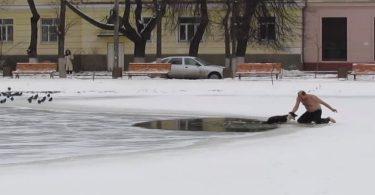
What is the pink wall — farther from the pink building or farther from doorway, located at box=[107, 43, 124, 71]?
doorway, located at box=[107, 43, 124, 71]

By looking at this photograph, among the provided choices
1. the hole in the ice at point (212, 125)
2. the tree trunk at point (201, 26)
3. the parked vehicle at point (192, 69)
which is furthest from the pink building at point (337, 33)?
the hole in the ice at point (212, 125)

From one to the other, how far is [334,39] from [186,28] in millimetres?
10293

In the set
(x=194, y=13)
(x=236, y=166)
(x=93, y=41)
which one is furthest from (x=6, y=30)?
(x=236, y=166)

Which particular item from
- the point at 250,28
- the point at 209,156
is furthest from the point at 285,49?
the point at 209,156

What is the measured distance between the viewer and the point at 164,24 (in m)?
50.8

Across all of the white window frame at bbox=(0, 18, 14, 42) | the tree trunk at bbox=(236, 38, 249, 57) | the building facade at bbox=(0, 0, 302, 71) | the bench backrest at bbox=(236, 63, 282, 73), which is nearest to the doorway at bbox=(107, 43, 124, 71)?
the building facade at bbox=(0, 0, 302, 71)

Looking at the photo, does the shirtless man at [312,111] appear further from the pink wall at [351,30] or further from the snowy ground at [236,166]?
the pink wall at [351,30]

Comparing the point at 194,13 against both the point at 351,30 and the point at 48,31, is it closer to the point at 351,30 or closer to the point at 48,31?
the point at 351,30

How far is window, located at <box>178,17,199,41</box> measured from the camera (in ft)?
170

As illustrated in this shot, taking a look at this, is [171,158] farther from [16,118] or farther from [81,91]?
[81,91]

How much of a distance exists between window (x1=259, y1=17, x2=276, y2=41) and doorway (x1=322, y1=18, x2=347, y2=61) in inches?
188

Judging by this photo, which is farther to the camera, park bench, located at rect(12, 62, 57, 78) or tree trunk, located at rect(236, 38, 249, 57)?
tree trunk, located at rect(236, 38, 249, 57)

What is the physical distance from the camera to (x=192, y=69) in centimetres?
4138

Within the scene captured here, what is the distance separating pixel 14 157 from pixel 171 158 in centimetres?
256
